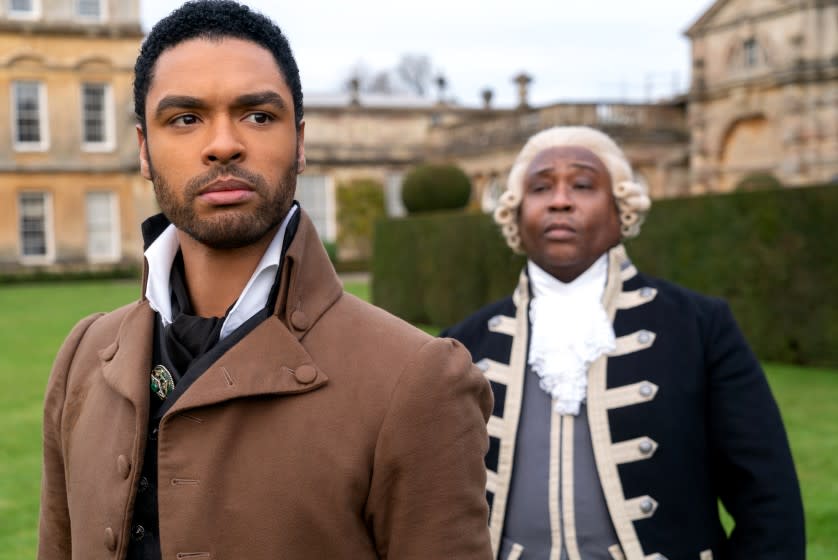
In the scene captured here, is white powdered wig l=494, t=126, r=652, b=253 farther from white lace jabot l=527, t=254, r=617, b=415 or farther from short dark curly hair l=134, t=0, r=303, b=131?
short dark curly hair l=134, t=0, r=303, b=131

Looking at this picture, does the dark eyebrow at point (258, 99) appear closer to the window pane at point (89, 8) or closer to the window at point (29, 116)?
the window at point (29, 116)

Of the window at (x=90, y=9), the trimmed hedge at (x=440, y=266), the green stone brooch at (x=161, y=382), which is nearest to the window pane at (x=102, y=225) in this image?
the window at (x=90, y=9)

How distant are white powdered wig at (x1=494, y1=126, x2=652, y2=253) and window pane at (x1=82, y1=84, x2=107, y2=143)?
28.7 metres

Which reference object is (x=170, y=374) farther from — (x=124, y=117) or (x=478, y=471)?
(x=124, y=117)

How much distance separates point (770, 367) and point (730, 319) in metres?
7.44

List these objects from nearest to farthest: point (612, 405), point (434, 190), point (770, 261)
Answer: point (612, 405)
point (770, 261)
point (434, 190)

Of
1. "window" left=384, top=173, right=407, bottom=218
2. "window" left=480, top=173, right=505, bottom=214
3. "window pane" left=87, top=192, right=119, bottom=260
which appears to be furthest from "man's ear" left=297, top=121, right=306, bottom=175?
"window pane" left=87, top=192, right=119, bottom=260

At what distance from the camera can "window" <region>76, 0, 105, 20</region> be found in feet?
96.4

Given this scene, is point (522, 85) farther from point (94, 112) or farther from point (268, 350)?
point (268, 350)

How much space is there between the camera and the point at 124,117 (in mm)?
29719

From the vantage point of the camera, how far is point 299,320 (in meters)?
1.45

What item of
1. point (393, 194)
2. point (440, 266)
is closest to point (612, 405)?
point (440, 266)

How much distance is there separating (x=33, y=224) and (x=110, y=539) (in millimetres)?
29441

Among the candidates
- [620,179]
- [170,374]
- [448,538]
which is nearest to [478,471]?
[448,538]
